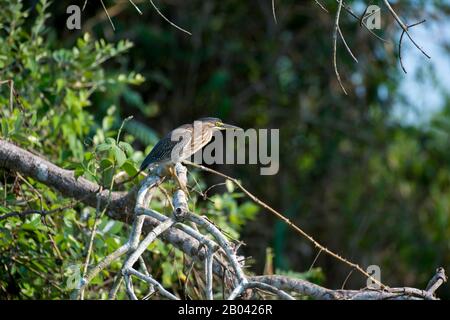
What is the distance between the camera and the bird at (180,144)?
14.1 feet

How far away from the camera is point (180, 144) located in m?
4.52

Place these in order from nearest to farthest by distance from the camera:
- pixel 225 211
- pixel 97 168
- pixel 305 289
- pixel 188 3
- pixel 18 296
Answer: pixel 305 289
pixel 97 168
pixel 18 296
pixel 225 211
pixel 188 3

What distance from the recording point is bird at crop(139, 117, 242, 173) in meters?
4.31

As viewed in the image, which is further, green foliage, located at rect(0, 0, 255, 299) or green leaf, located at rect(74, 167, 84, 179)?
green foliage, located at rect(0, 0, 255, 299)

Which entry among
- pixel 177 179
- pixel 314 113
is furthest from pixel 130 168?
pixel 314 113

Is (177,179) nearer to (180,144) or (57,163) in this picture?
(180,144)

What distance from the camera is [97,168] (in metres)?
4.07

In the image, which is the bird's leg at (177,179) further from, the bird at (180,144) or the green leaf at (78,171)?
the green leaf at (78,171)

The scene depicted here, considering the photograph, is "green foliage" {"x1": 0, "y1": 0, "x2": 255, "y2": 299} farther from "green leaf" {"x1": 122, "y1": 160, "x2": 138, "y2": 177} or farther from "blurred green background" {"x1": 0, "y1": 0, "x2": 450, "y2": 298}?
"blurred green background" {"x1": 0, "y1": 0, "x2": 450, "y2": 298}

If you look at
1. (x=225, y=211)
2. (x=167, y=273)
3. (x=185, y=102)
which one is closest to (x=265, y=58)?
(x=185, y=102)

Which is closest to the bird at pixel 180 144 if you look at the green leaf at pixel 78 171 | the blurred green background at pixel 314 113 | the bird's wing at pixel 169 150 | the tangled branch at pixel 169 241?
the bird's wing at pixel 169 150

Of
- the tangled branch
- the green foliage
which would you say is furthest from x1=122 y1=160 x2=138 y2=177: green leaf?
the tangled branch
